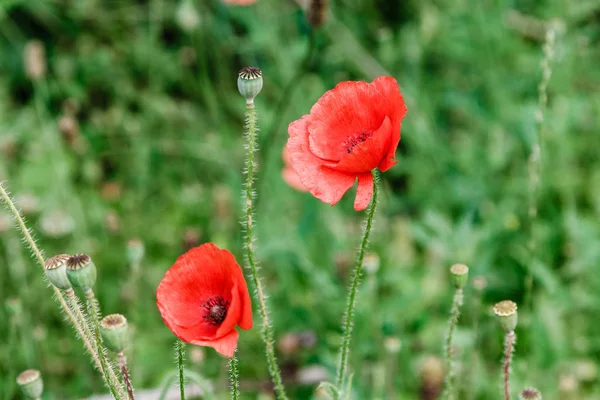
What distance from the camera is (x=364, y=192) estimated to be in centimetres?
135

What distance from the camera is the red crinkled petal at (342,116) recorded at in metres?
1.45

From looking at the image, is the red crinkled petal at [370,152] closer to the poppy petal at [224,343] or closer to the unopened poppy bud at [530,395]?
the poppy petal at [224,343]

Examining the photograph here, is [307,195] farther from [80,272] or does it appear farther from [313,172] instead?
[80,272]

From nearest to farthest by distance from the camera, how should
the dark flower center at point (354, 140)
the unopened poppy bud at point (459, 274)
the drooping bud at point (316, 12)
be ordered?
the unopened poppy bud at point (459, 274) < the dark flower center at point (354, 140) < the drooping bud at point (316, 12)

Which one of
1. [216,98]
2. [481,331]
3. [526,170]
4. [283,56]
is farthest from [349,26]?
[481,331]

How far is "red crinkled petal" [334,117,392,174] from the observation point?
4.28 feet

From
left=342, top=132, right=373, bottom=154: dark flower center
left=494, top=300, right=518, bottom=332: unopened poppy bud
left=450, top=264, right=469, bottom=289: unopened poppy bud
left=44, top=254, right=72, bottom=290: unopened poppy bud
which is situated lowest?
left=494, top=300, right=518, bottom=332: unopened poppy bud

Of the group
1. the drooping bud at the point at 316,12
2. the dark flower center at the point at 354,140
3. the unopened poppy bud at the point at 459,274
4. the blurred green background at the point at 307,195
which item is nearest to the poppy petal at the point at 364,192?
the dark flower center at the point at 354,140

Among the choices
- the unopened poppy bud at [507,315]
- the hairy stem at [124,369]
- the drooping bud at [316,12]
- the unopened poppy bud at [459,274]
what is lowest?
the hairy stem at [124,369]

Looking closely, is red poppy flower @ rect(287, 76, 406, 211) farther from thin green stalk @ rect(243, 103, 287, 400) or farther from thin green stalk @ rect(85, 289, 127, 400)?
thin green stalk @ rect(85, 289, 127, 400)

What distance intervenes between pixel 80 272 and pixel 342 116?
65 cm

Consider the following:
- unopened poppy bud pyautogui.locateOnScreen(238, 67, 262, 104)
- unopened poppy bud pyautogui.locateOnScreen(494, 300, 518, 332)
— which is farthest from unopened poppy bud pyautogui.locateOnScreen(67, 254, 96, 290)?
unopened poppy bud pyautogui.locateOnScreen(494, 300, 518, 332)

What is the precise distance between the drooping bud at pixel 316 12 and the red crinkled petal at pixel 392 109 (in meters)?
0.98

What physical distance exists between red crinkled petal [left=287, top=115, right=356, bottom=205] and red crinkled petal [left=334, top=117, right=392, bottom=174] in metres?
0.05
